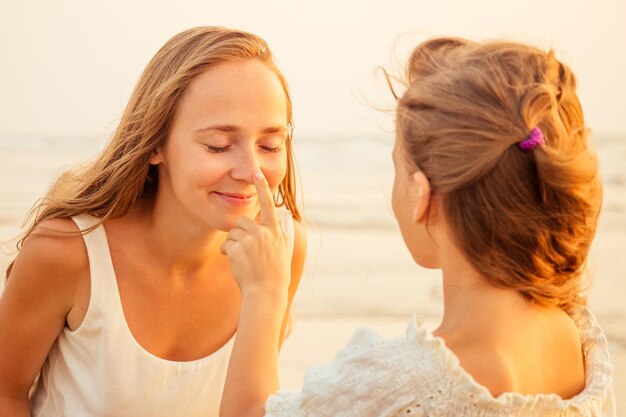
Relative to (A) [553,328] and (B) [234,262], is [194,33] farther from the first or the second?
(A) [553,328]

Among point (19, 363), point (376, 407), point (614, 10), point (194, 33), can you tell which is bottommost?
point (614, 10)

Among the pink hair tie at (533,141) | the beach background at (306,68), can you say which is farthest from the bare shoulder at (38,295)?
the beach background at (306,68)

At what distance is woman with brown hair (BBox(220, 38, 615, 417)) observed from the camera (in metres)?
2.06

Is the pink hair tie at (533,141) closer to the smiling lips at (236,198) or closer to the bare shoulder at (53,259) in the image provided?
the smiling lips at (236,198)

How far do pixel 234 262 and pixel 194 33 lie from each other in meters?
1.02

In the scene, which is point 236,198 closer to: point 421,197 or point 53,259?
point 53,259

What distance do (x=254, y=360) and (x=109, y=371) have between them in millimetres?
1027

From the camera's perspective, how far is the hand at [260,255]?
8.46ft

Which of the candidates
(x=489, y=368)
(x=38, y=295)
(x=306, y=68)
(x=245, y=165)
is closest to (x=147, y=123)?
(x=245, y=165)

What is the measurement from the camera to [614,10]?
54.3 feet

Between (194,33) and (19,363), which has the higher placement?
(194,33)

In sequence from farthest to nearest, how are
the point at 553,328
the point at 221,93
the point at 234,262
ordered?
the point at 221,93 < the point at 234,262 < the point at 553,328

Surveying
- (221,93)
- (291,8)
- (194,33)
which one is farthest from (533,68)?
(291,8)

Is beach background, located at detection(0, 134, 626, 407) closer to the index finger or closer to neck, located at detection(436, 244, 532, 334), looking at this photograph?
the index finger
